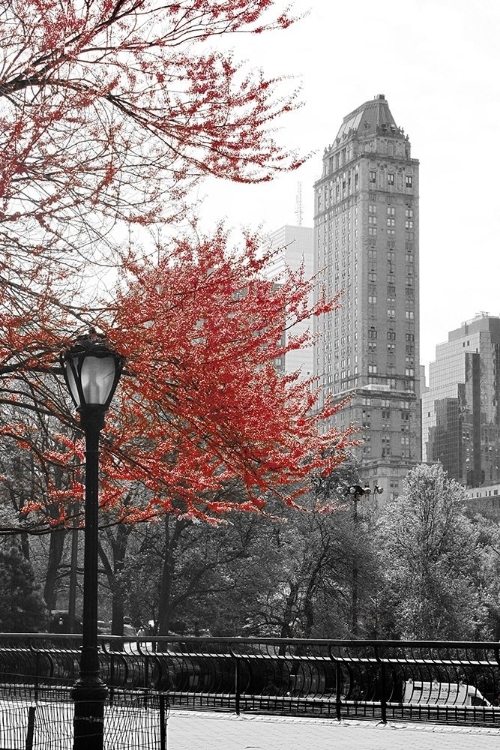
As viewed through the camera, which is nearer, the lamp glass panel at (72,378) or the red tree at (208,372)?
the lamp glass panel at (72,378)

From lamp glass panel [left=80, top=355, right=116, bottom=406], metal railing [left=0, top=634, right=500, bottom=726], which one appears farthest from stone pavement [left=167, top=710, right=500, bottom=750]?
lamp glass panel [left=80, top=355, right=116, bottom=406]

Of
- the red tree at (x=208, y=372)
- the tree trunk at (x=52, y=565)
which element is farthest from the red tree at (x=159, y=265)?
the tree trunk at (x=52, y=565)

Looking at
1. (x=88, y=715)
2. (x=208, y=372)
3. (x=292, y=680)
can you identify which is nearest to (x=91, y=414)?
(x=208, y=372)

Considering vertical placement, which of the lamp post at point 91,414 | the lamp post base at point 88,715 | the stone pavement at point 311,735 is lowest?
the stone pavement at point 311,735

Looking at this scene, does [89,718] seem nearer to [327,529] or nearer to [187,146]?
[187,146]

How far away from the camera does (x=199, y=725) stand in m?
17.6

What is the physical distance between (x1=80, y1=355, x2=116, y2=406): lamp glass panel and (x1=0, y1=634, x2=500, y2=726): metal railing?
6.83 m

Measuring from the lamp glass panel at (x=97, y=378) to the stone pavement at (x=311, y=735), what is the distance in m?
5.18

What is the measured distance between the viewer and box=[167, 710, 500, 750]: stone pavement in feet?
48.5

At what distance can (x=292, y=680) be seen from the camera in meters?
21.1

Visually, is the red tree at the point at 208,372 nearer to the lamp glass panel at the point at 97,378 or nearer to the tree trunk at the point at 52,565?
the lamp glass panel at the point at 97,378

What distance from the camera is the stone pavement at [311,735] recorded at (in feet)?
48.5

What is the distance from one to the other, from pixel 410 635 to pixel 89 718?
4880cm

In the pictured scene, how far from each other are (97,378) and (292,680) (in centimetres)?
1104
